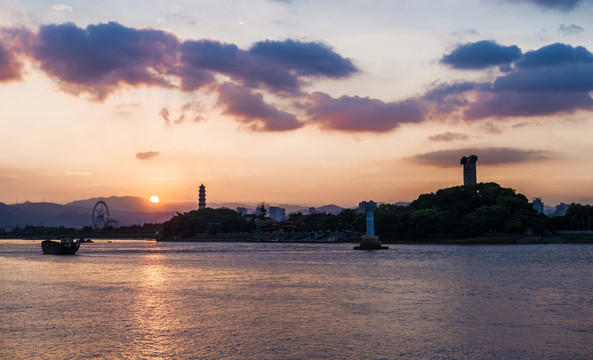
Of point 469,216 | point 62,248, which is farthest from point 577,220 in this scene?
point 62,248

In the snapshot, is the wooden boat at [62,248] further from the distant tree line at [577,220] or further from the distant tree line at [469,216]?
the distant tree line at [577,220]

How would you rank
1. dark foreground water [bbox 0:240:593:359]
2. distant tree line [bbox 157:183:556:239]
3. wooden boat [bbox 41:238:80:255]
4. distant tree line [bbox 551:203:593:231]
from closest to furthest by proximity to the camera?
dark foreground water [bbox 0:240:593:359] < wooden boat [bbox 41:238:80:255] < distant tree line [bbox 157:183:556:239] < distant tree line [bbox 551:203:593:231]

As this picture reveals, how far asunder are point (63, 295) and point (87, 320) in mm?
14551

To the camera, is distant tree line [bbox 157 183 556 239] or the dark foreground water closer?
the dark foreground water

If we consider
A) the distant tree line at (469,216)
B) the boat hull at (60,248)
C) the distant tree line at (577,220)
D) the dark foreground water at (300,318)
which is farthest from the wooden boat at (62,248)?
the distant tree line at (577,220)

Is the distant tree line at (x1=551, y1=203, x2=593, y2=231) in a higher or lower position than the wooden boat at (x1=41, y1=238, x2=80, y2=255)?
higher

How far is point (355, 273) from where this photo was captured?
66.4 meters

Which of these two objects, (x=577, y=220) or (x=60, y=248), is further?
(x=577, y=220)

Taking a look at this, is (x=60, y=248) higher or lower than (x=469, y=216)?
lower

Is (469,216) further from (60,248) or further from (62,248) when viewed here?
(60,248)

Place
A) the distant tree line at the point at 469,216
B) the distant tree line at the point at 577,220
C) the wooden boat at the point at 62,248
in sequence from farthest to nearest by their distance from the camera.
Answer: the distant tree line at the point at 577,220, the distant tree line at the point at 469,216, the wooden boat at the point at 62,248

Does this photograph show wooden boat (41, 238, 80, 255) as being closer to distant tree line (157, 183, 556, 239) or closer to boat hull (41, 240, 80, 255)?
boat hull (41, 240, 80, 255)

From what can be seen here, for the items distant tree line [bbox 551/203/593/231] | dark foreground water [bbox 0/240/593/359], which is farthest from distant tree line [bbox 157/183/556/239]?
dark foreground water [bbox 0/240/593/359]

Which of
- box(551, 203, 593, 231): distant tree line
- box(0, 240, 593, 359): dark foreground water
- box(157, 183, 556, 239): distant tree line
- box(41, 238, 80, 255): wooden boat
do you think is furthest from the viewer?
box(551, 203, 593, 231): distant tree line
